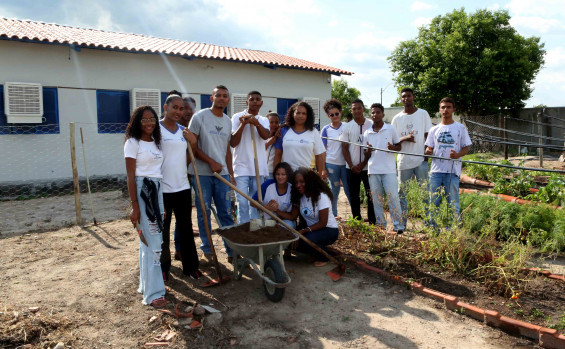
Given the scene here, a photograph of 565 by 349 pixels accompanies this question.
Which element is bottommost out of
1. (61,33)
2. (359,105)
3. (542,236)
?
(542,236)

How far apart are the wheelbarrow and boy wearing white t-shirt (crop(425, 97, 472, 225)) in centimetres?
210

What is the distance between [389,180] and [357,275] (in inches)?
57.7

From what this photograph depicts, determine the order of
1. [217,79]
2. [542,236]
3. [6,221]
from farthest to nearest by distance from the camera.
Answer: [217,79] → [6,221] → [542,236]

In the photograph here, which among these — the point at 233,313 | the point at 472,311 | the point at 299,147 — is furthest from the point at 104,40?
the point at 472,311

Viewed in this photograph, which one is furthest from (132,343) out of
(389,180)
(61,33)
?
(61,33)

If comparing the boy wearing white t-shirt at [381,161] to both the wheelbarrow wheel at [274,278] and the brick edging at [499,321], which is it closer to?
the brick edging at [499,321]

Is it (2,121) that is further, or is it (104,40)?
(104,40)

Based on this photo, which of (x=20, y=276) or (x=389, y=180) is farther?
(x=389, y=180)

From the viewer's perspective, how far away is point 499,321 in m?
3.03

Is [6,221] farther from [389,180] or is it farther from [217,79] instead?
[217,79]

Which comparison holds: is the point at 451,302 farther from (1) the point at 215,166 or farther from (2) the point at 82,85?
(2) the point at 82,85

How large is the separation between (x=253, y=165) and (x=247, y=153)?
0.14 metres

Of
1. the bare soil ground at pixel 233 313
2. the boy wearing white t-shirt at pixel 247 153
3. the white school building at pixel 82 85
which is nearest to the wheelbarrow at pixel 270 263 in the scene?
the bare soil ground at pixel 233 313

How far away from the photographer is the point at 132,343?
2920 mm
